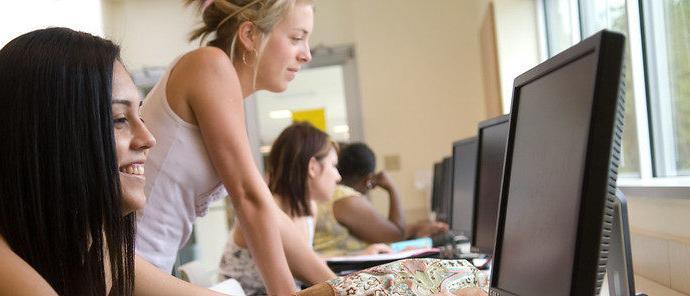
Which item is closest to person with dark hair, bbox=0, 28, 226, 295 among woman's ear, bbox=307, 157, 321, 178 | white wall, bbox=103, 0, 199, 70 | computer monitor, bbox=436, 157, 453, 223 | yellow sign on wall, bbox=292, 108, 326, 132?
woman's ear, bbox=307, 157, 321, 178

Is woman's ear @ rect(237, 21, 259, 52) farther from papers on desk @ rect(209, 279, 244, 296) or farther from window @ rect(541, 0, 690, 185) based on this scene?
window @ rect(541, 0, 690, 185)

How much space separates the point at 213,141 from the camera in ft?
5.22

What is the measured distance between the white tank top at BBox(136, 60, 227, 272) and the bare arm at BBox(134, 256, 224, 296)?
26 centimetres

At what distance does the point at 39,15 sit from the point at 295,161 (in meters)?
1.85

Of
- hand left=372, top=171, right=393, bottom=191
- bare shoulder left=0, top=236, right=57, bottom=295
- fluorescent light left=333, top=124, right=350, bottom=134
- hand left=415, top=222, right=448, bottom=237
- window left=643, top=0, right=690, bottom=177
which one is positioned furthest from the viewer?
fluorescent light left=333, top=124, right=350, bottom=134

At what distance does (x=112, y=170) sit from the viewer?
1.03 metres

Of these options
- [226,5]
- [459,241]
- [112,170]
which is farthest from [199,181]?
[459,241]

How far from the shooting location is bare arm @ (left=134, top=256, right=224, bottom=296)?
4.41 ft

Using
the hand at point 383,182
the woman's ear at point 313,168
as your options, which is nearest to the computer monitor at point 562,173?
the woman's ear at point 313,168

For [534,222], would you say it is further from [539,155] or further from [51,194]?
[51,194]

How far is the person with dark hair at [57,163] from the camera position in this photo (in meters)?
0.96

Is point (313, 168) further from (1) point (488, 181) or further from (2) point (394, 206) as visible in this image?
(2) point (394, 206)

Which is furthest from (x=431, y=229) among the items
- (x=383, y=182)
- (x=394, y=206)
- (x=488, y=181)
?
(x=488, y=181)

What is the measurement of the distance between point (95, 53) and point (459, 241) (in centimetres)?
273
